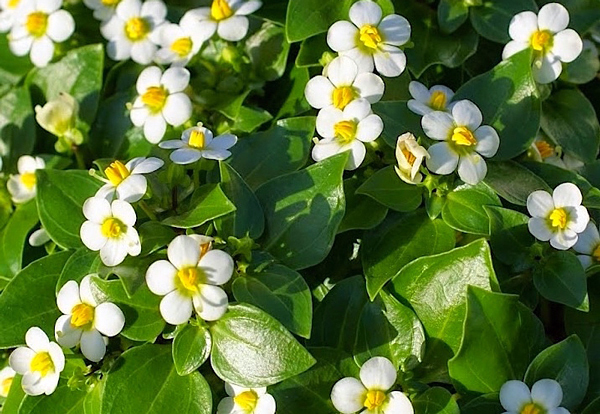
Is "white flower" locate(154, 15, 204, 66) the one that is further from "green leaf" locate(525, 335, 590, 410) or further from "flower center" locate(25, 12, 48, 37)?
"green leaf" locate(525, 335, 590, 410)

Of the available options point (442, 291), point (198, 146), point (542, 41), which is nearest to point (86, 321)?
point (198, 146)

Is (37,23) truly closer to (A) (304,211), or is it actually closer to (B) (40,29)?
(B) (40,29)

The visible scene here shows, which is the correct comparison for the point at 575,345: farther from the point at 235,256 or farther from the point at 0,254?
the point at 0,254

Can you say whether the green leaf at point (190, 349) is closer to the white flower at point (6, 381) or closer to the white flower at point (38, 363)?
the white flower at point (38, 363)

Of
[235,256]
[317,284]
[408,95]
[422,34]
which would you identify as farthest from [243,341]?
[422,34]

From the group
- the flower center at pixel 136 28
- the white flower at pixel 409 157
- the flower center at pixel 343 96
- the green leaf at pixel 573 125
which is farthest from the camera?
the flower center at pixel 136 28

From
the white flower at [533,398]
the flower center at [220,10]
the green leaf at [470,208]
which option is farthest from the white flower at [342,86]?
the white flower at [533,398]
